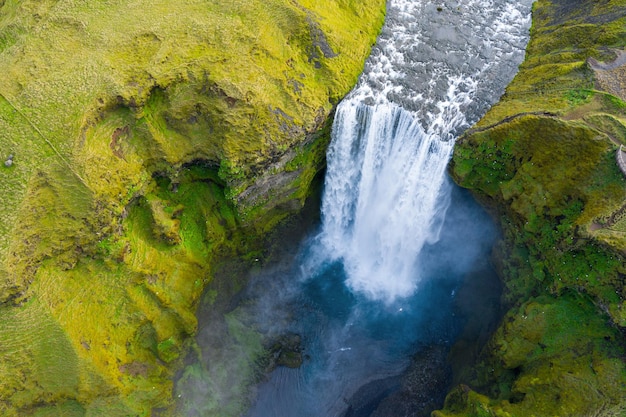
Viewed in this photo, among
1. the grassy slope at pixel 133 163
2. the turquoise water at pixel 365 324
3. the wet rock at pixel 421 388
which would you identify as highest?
the grassy slope at pixel 133 163

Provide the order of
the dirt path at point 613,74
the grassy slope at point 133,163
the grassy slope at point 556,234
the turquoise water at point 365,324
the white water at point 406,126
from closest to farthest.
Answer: the grassy slope at point 556,234 < the grassy slope at point 133,163 < the dirt path at point 613,74 < the white water at point 406,126 < the turquoise water at point 365,324

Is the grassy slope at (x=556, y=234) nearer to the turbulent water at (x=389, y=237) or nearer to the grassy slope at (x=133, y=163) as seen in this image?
the turbulent water at (x=389, y=237)

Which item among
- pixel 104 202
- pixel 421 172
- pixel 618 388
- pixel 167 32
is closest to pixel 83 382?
pixel 104 202

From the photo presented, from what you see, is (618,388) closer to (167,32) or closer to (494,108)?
(494,108)

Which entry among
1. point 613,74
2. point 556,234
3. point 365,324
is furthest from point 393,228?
point 613,74

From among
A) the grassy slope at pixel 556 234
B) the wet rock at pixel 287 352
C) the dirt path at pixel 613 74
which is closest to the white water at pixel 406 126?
the grassy slope at pixel 556 234

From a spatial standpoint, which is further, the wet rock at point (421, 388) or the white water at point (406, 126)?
the wet rock at point (421, 388)

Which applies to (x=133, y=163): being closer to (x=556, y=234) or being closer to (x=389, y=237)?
(x=389, y=237)
